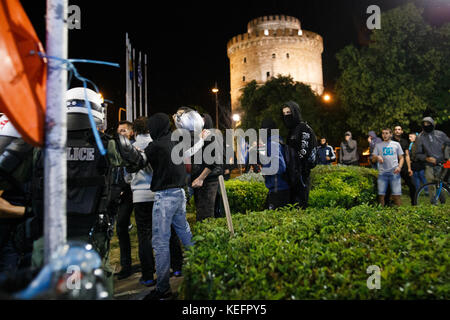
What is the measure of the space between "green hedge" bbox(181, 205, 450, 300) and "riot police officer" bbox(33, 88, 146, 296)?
788 mm

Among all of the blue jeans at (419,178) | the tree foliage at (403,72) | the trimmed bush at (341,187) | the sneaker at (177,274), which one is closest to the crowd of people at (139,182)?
the sneaker at (177,274)

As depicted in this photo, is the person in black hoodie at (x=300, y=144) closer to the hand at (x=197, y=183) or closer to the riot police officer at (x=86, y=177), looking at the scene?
the hand at (x=197, y=183)

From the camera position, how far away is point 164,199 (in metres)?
3.97

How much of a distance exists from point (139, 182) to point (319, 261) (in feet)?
9.42

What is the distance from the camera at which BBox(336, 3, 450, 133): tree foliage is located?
25.8 m

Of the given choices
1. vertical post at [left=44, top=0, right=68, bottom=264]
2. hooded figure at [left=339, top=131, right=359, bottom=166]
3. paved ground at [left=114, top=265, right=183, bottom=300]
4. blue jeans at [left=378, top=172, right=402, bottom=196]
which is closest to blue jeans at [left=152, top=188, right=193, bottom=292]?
paved ground at [left=114, top=265, right=183, bottom=300]

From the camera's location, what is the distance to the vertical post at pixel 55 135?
1451mm

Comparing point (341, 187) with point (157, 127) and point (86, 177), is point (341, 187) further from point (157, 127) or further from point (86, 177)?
point (86, 177)

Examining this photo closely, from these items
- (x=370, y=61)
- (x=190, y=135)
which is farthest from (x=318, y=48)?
(x=190, y=135)

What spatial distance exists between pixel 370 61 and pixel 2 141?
29.8 metres

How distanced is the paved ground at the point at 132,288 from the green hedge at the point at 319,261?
1.31m

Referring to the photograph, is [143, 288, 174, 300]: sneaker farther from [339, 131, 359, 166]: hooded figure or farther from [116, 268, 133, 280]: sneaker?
[339, 131, 359, 166]: hooded figure
